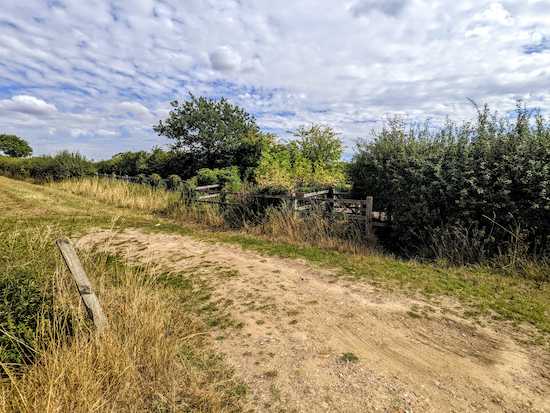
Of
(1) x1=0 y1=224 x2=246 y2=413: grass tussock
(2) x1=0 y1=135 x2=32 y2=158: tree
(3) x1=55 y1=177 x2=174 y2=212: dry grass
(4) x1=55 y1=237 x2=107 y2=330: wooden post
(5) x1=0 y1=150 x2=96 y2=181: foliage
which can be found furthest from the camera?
(2) x1=0 y1=135 x2=32 y2=158: tree

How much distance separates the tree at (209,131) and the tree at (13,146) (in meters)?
36.2

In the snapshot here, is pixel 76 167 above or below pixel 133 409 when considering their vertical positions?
above

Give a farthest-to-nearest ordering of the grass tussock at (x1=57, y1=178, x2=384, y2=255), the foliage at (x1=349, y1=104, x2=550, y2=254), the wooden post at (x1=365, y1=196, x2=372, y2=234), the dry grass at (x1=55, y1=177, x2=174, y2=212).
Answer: the dry grass at (x1=55, y1=177, x2=174, y2=212), the wooden post at (x1=365, y1=196, x2=372, y2=234), the grass tussock at (x1=57, y1=178, x2=384, y2=255), the foliage at (x1=349, y1=104, x2=550, y2=254)

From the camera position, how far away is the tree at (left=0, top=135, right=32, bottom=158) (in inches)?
1576

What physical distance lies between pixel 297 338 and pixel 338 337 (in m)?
0.55

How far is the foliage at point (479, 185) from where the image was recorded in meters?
5.83

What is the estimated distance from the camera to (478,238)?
20.6 ft

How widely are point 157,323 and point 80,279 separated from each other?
38.5 inches

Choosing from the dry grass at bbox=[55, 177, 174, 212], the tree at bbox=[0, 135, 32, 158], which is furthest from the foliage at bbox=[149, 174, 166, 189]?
the tree at bbox=[0, 135, 32, 158]

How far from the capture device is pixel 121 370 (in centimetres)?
272

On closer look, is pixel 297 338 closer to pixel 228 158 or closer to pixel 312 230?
pixel 312 230

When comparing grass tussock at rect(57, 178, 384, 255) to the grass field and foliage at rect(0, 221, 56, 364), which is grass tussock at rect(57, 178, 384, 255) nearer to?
the grass field

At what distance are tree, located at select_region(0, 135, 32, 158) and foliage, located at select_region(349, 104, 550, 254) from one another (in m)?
53.8

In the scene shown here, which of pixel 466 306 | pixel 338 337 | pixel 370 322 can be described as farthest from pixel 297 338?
pixel 466 306
